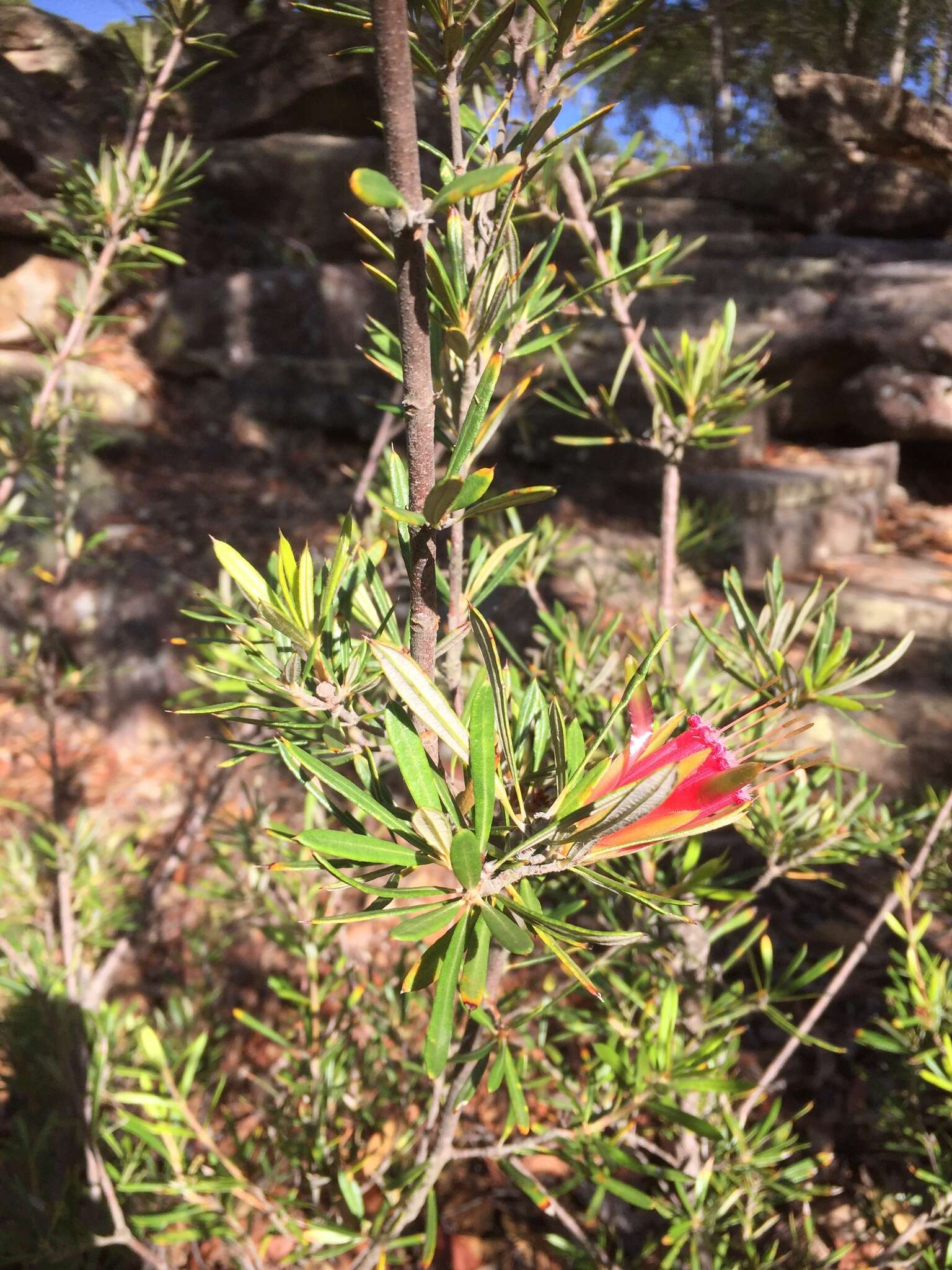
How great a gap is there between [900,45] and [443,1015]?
1922mm

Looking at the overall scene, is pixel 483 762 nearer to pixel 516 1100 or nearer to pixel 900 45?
pixel 516 1100

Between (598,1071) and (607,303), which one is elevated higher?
(607,303)

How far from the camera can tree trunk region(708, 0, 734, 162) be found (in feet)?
3.93

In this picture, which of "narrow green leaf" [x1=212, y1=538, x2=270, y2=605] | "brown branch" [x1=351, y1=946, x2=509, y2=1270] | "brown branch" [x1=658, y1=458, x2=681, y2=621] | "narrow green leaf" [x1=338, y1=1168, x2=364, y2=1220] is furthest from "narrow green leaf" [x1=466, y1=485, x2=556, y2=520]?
"narrow green leaf" [x1=338, y1=1168, x2=364, y2=1220]

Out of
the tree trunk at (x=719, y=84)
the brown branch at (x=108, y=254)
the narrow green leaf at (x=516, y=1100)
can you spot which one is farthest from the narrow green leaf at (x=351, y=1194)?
the tree trunk at (x=719, y=84)

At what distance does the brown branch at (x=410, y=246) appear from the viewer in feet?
0.87

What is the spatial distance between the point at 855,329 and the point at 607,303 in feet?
10.5

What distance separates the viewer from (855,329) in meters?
3.36

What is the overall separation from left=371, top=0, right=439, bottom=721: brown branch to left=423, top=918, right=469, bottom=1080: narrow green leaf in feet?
0.52

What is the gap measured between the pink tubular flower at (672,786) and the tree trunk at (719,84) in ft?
3.82

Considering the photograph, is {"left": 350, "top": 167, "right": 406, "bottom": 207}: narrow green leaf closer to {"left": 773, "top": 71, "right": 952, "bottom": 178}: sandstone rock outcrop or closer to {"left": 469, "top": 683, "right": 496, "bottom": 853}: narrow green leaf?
{"left": 469, "top": 683, "right": 496, "bottom": 853}: narrow green leaf

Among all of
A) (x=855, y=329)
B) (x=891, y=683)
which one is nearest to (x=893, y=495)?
(x=855, y=329)

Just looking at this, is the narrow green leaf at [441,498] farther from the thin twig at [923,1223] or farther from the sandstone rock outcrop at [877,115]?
the sandstone rock outcrop at [877,115]

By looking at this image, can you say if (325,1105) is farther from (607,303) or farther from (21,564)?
(21,564)
